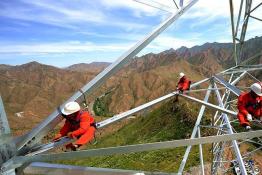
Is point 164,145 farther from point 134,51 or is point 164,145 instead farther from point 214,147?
point 214,147

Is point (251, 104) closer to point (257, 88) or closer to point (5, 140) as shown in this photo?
point (257, 88)

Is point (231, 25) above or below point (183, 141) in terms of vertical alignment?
above

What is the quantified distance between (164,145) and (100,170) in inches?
62.7

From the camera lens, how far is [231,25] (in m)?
19.6

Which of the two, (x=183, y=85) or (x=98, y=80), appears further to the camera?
(x=183, y=85)

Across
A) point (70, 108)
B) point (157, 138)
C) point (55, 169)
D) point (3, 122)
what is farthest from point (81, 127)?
point (157, 138)

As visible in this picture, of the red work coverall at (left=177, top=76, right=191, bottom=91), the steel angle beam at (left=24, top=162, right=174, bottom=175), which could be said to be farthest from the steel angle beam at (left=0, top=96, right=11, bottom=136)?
the red work coverall at (left=177, top=76, right=191, bottom=91)

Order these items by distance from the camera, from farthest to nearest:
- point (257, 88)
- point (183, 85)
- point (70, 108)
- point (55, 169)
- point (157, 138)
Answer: point (157, 138) < point (183, 85) < point (257, 88) < point (70, 108) < point (55, 169)

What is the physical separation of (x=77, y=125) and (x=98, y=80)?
1.89 meters

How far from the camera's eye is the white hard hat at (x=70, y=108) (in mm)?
9168

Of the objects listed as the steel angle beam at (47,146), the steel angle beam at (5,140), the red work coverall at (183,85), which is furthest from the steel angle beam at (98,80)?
the red work coverall at (183,85)

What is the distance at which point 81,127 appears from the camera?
9.63m

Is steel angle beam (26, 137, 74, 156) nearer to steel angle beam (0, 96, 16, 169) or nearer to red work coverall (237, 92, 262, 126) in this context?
steel angle beam (0, 96, 16, 169)

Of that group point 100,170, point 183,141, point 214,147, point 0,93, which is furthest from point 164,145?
point 214,147
